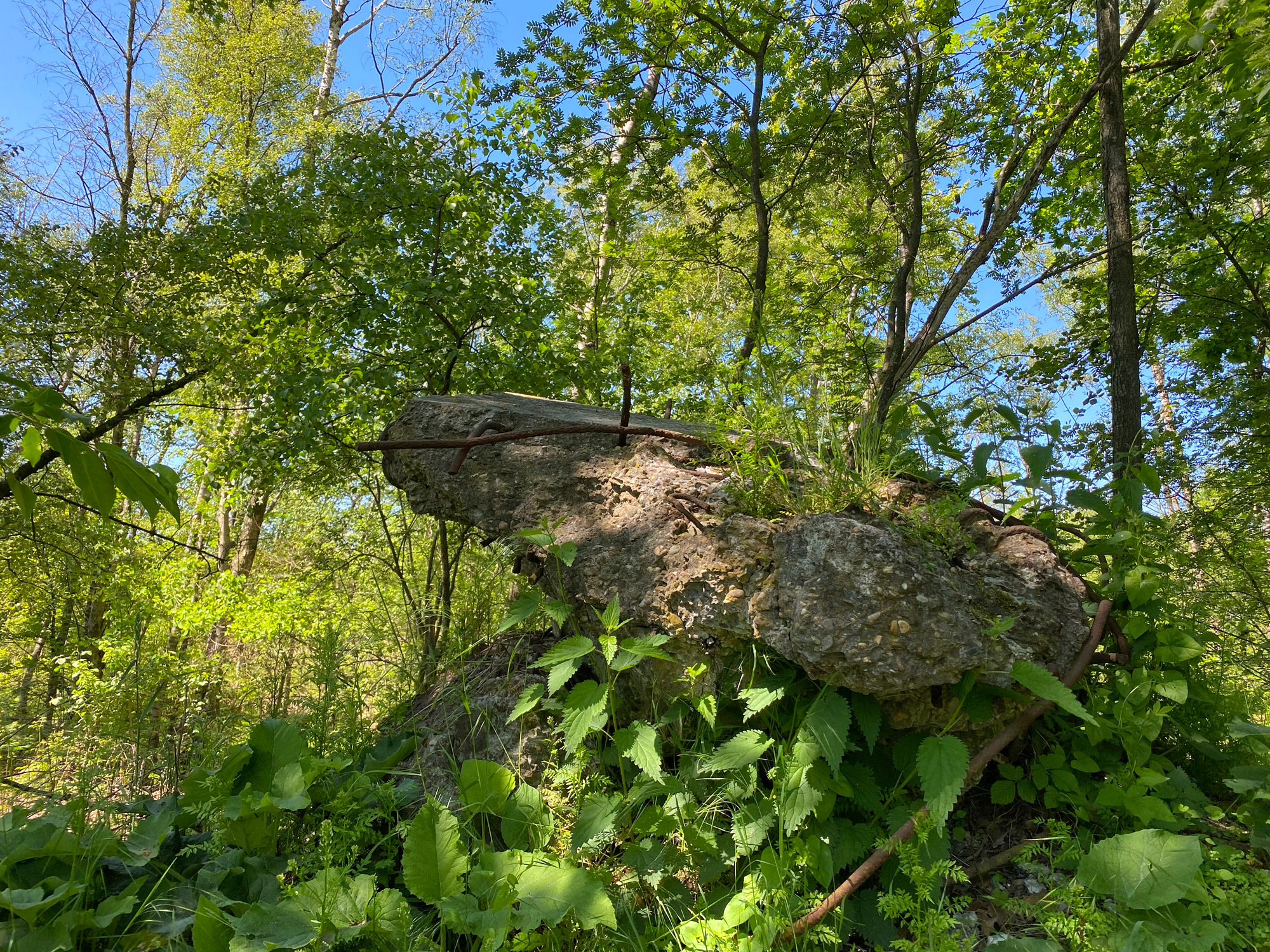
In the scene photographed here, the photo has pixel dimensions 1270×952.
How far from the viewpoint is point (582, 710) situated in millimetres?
1660

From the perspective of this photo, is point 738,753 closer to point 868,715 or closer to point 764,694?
point 764,694

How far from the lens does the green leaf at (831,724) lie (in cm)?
145

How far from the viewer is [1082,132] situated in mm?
5777

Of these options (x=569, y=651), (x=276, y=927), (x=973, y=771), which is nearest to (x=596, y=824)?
(x=569, y=651)

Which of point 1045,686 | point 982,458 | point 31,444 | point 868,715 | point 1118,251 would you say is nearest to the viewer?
point 31,444

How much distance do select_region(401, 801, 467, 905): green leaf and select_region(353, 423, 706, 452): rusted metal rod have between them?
3.66ft

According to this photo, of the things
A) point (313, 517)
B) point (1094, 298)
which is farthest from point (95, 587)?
point (1094, 298)

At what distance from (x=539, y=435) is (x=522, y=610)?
25.9 inches

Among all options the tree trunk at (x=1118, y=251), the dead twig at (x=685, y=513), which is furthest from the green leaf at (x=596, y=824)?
the tree trunk at (x=1118, y=251)

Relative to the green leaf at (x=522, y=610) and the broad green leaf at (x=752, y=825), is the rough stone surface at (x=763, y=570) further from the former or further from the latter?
the broad green leaf at (x=752, y=825)

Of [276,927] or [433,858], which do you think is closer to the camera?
[276,927]

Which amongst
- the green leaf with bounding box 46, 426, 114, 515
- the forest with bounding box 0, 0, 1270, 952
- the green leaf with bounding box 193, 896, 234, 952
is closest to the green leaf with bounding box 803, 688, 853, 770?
the forest with bounding box 0, 0, 1270, 952

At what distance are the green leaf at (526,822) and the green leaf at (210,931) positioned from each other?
59 cm

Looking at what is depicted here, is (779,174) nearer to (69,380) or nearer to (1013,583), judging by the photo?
(1013,583)
